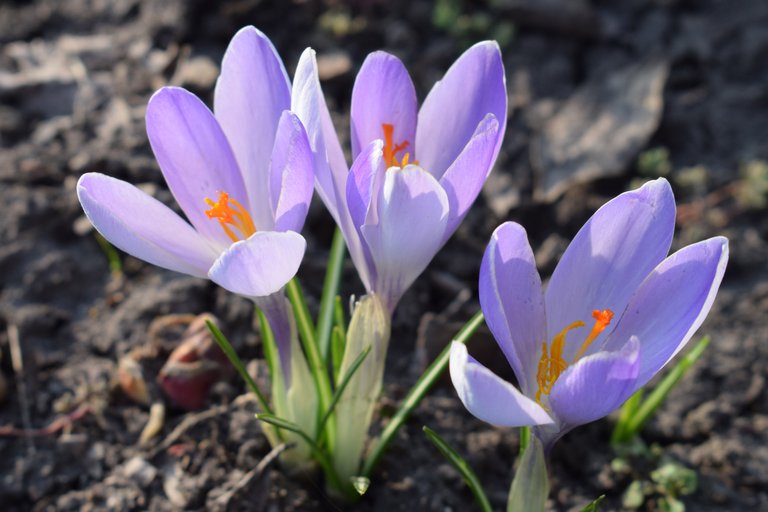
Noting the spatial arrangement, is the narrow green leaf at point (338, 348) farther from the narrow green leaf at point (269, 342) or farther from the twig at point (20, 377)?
the twig at point (20, 377)

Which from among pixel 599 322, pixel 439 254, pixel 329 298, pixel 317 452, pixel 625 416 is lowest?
pixel 625 416

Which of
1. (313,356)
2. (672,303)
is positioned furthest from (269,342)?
(672,303)

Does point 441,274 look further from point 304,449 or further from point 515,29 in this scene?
point 515,29

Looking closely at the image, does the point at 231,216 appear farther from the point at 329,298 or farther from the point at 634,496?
the point at 634,496

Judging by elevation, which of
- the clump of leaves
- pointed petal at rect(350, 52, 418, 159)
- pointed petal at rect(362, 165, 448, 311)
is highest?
pointed petal at rect(350, 52, 418, 159)

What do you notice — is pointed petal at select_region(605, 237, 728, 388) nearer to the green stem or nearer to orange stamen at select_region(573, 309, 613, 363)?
orange stamen at select_region(573, 309, 613, 363)

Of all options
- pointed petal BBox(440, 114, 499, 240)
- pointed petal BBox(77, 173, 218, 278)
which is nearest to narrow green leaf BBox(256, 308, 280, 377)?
pointed petal BBox(77, 173, 218, 278)
